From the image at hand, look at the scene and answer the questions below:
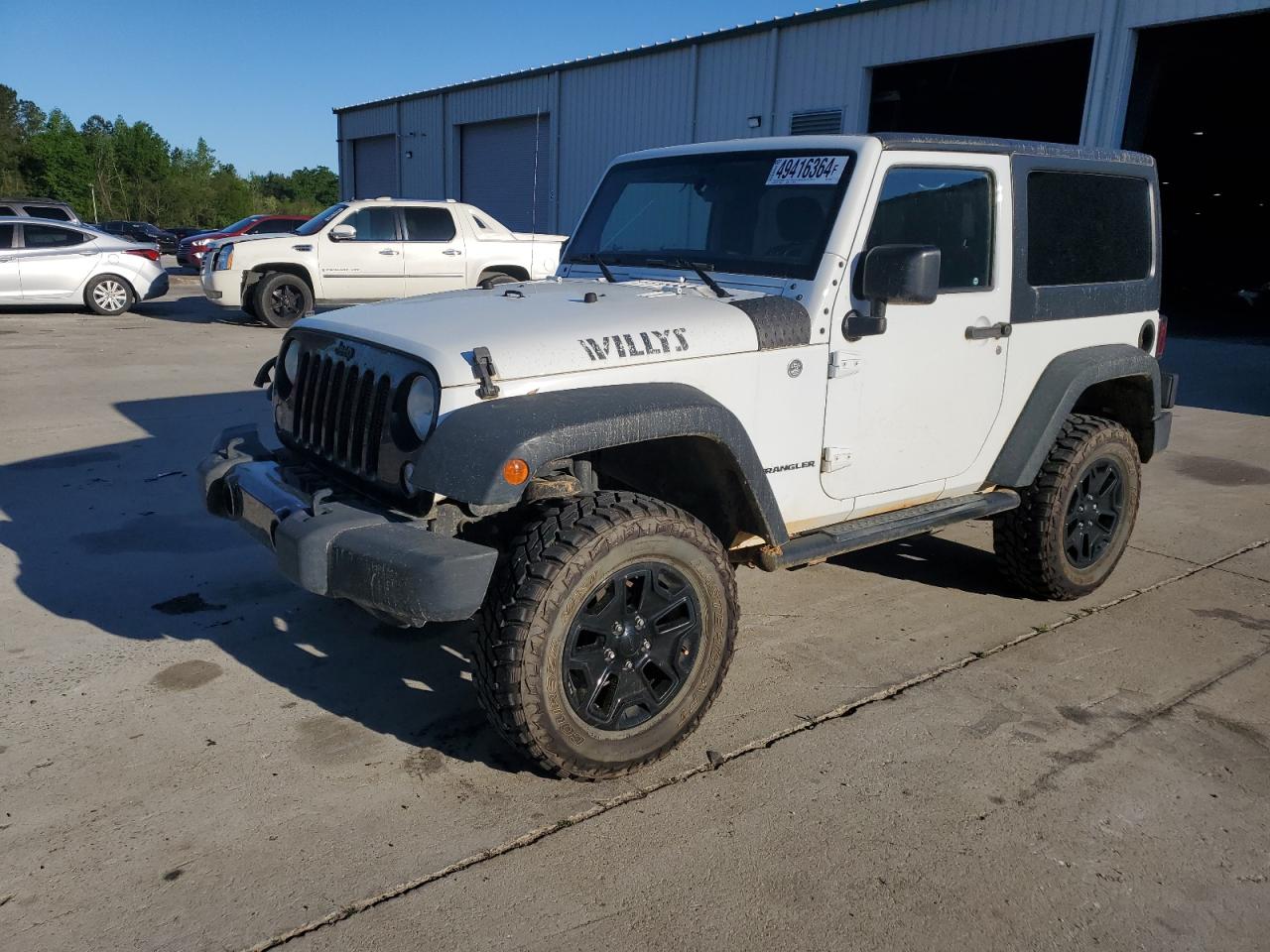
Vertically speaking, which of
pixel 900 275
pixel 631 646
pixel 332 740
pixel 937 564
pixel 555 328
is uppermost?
pixel 900 275

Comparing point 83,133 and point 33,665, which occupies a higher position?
point 83,133

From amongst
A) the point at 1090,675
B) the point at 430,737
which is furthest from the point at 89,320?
the point at 1090,675

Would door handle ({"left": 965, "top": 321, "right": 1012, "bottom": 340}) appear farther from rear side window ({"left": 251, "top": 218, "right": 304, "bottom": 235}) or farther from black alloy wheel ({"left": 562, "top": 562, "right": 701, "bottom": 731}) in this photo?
rear side window ({"left": 251, "top": 218, "right": 304, "bottom": 235})

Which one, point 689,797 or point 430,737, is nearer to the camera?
point 689,797

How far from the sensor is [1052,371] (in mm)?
4348

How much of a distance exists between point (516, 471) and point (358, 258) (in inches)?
511

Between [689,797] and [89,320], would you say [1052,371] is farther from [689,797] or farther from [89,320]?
[89,320]

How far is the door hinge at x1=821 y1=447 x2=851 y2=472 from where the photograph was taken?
3.67 meters

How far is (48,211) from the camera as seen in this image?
60.3 feet

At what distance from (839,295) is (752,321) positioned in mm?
390

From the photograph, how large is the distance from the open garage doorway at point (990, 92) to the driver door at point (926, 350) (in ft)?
41.3

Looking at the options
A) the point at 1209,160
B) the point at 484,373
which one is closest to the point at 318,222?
the point at 484,373

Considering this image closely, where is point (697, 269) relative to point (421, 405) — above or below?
above

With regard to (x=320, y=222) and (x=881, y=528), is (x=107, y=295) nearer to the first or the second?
(x=320, y=222)
